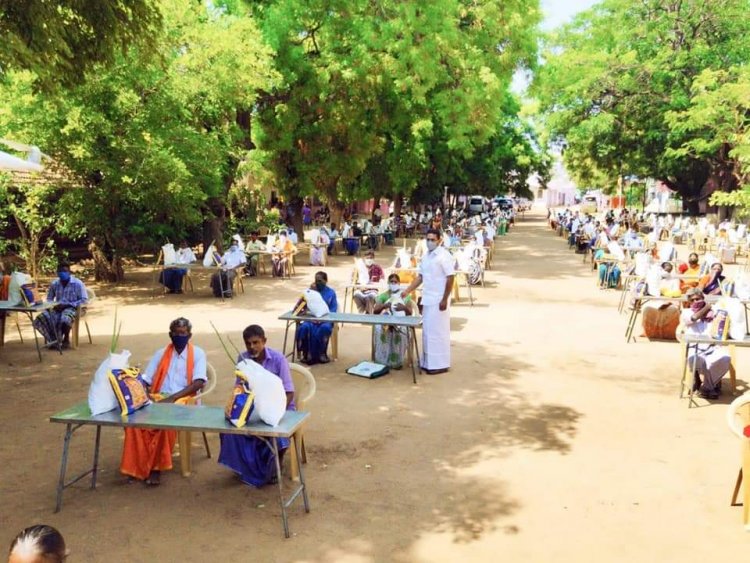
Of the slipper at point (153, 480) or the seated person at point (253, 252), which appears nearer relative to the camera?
the slipper at point (153, 480)

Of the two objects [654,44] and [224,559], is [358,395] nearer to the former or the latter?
[224,559]

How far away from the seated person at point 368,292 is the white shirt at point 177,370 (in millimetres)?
6629

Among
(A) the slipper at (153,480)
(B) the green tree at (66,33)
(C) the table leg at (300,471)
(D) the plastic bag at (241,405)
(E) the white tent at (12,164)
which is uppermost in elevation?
(B) the green tree at (66,33)

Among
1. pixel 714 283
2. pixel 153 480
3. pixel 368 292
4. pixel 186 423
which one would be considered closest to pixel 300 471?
pixel 186 423

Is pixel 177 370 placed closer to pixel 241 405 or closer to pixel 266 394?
pixel 241 405

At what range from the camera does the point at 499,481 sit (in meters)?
5.70

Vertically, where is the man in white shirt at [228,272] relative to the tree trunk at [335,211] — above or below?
below

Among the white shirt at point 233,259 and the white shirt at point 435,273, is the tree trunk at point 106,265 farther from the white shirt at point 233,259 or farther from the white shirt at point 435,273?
the white shirt at point 435,273

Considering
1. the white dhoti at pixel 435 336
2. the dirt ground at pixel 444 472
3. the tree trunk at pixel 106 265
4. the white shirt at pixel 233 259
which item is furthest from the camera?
the tree trunk at pixel 106 265

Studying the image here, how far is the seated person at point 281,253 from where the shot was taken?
18766 mm

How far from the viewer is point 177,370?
593cm

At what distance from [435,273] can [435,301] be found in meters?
0.36

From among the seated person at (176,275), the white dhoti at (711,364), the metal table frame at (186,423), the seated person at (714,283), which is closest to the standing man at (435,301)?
the white dhoti at (711,364)

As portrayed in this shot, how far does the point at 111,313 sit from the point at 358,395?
279 inches
